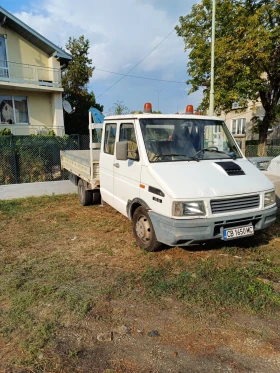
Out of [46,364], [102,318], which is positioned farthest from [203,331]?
[46,364]

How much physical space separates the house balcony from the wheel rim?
13.4 metres

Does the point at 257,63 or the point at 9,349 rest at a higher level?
the point at 257,63

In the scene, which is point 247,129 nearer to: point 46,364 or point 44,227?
point 44,227

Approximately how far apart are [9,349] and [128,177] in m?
2.89

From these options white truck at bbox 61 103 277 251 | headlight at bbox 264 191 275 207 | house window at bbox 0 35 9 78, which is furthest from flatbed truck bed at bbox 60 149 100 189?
house window at bbox 0 35 9 78

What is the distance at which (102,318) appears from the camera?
2.85 m

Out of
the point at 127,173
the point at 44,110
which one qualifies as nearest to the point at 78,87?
the point at 44,110

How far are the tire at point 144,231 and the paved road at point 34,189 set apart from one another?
5.27 m

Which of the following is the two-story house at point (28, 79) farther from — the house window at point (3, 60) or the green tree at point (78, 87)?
the green tree at point (78, 87)

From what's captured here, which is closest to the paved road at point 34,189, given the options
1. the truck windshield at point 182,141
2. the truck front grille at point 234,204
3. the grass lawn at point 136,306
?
the grass lawn at point 136,306

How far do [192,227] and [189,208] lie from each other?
0.81 feet

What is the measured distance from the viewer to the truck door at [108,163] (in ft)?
17.3

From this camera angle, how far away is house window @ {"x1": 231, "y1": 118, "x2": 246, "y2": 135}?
29.8 metres

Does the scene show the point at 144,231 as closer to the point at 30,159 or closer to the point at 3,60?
the point at 30,159
